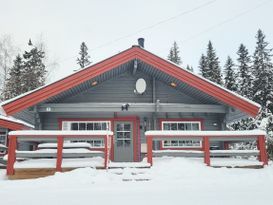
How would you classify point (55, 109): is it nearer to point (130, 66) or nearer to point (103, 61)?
point (103, 61)

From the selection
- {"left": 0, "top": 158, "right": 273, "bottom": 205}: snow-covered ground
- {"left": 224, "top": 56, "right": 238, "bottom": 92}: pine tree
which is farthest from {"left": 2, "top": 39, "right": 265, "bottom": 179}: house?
{"left": 224, "top": 56, "right": 238, "bottom": 92}: pine tree

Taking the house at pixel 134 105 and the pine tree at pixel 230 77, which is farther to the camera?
the pine tree at pixel 230 77

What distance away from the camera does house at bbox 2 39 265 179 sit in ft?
31.0

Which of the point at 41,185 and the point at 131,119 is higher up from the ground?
the point at 131,119

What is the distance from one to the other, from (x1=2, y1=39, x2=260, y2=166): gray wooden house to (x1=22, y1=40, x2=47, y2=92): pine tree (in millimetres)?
16805

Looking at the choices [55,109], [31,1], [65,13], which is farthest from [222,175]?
[65,13]

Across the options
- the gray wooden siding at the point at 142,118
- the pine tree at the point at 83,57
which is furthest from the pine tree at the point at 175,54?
the gray wooden siding at the point at 142,118

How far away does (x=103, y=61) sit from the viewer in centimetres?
933

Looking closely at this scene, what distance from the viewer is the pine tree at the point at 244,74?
1011 inches

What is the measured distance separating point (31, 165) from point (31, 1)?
16.4 metres

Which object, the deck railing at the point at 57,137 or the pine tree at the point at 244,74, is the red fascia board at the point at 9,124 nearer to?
the deck railing at the point at 57,137

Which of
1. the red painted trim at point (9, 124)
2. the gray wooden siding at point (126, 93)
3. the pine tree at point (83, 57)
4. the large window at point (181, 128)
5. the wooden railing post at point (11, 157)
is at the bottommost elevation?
the wooden railing post at point (11, 157)

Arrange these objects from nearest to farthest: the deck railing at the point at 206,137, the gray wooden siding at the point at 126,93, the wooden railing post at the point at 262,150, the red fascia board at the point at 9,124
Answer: the deck railing at the point at 206,137 → the wooden railing post at the point at 262,150 → the gray wooden siding at the point at 126,93 → the red fascia board at the point at 9,124

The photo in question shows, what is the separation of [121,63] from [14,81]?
63.2ft
